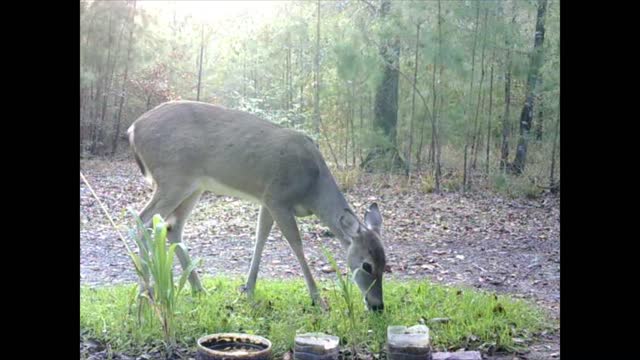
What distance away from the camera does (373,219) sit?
390 centimetres

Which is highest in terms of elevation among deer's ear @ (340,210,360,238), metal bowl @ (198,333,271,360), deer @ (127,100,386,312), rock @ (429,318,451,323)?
deer @ (127,100,386,312)

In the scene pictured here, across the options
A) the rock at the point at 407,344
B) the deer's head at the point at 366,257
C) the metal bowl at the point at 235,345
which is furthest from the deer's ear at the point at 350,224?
the metal bowl at the point at 235,345

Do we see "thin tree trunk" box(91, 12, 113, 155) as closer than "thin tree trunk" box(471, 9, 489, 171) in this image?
Yes

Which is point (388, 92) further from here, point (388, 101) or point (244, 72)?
point (244, 72)

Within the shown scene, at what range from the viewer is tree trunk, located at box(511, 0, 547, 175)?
4656 millimetres

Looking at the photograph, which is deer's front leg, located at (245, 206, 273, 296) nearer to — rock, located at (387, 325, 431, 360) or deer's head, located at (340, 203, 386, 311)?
deer's head, located at (340, 203, 386, 311)

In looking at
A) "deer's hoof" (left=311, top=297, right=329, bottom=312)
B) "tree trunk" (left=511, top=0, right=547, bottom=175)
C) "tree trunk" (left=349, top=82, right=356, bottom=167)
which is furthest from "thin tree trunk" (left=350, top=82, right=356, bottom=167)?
"tree trunk" (left=511, top=0, right=547, bottom=175)

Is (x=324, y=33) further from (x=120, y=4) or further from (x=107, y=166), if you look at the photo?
(x=107, y=166)

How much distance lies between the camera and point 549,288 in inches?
166

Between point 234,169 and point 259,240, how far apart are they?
1.40 feet

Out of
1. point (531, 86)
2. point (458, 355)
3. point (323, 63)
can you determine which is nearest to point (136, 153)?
point (323, 63)

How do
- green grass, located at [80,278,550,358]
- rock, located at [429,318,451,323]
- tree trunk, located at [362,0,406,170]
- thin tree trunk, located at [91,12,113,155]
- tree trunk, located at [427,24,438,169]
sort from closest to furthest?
1. green grass, located at [80,278,550,358]
2. rock, located at [429,318,451,323]
3. thin tree trunk, located at [91,12,113,155]
4. tree trunk, located at [362,0,406,170]
5. tree trunk, located at [427,24,438,169]

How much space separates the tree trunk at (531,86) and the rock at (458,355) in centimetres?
162
